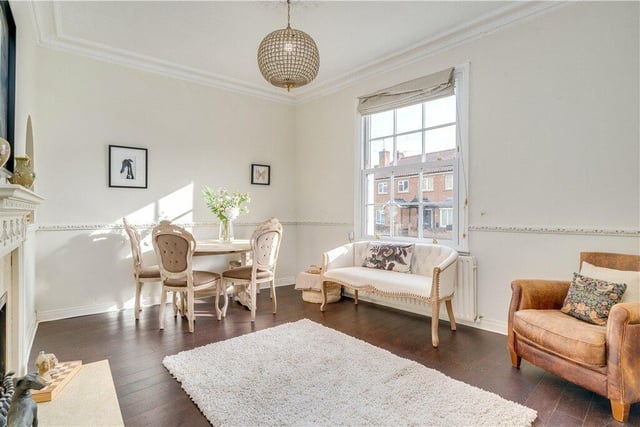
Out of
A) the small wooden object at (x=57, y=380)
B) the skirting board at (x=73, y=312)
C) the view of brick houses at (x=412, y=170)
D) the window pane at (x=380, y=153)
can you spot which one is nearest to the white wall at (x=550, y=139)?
the view of brick houses at (x=412, y=170)

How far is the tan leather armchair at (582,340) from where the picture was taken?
74.0 inches

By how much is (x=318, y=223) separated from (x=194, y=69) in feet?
8.41

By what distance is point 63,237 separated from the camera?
363 centimetres

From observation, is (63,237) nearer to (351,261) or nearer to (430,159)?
(351,261)

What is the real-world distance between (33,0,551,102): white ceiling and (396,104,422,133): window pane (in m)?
0.58

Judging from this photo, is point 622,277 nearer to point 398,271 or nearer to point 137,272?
point 398,271

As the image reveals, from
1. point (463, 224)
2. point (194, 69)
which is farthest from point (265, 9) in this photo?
point (463, 224)

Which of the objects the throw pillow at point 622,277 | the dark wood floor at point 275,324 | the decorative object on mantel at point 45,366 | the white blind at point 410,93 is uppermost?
the white blind at point 410,93

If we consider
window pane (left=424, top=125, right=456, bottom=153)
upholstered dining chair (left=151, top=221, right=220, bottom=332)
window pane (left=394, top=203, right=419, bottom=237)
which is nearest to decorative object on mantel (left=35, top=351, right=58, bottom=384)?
upholstered dining chair (left=151, top=221, right=220, bottom=332)

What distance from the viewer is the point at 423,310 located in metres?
3.77

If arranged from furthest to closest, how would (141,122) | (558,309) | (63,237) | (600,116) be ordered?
(141,122)
(63,237)
(600,116)
(558,309)

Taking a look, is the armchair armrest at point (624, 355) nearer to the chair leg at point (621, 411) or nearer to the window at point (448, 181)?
the chair leg at point (621, 411)

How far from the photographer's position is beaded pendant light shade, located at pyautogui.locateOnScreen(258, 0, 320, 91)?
99.7 inches

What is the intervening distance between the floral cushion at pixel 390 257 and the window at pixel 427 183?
0.66 metres
